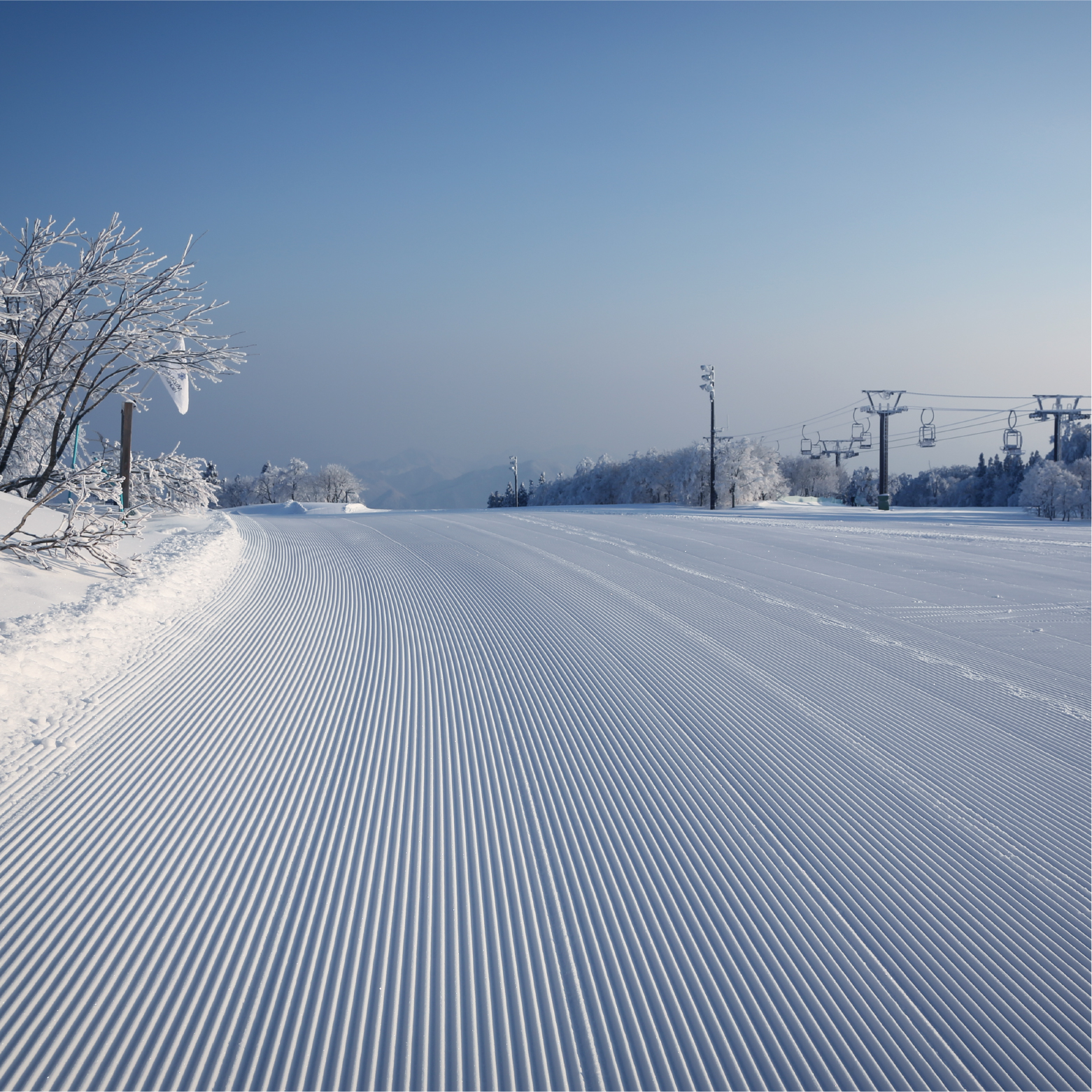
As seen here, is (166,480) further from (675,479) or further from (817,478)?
(817,478)

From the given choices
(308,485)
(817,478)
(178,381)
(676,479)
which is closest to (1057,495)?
(178,381)

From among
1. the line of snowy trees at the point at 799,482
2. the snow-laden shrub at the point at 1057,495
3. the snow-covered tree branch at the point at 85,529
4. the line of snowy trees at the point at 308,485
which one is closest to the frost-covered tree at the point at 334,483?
the line of snowy trees at the point at 308,485

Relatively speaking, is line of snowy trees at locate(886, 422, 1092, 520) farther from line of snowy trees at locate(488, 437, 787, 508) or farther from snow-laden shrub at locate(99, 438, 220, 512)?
snow-laden shrub at locate(99, 438, 220, 512)

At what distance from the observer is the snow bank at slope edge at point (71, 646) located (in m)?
4.71

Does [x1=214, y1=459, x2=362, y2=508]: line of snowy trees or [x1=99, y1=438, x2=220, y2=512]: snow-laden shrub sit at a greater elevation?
[x1=214, y1=459, x2=362, y2=508]: line of snowy trees

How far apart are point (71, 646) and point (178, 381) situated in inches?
309

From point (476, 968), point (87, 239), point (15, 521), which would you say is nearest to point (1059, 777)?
point (476, 968)

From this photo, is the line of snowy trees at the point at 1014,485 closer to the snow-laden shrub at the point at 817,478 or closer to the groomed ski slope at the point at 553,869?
the snow-laden shrub at the point at 817,478

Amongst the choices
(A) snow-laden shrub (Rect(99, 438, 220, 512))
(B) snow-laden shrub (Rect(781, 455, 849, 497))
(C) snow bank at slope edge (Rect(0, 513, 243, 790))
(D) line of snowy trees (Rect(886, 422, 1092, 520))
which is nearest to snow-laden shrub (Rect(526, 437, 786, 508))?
(D) line of snowy trees (Rect(886, 422, 1092, 520))

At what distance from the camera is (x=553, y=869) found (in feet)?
11.9

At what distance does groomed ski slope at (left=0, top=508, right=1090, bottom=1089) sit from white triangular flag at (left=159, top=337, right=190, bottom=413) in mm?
6457

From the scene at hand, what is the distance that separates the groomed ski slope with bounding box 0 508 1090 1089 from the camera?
8.55ft

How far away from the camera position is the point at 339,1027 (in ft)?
8.61

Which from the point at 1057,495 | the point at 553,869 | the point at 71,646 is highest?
the point at 1057,495
